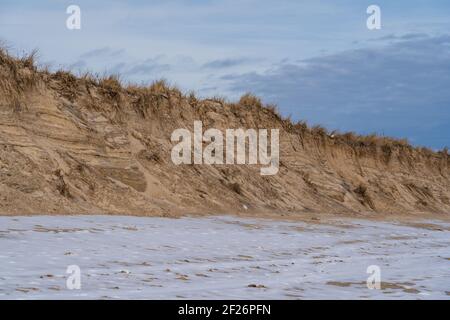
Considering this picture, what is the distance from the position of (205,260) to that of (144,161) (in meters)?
10.0

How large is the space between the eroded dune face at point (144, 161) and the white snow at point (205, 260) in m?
2.22

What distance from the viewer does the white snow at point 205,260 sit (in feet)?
26.9

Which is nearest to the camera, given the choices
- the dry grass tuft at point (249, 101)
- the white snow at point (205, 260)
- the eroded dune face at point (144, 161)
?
the white snow at point (205, 260)

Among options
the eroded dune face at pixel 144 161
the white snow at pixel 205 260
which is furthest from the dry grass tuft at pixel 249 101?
the white snow at pixel 205 260

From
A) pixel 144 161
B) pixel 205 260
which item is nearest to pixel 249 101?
pixel 144 161

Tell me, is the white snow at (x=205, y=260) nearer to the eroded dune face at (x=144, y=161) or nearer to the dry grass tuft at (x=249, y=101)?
the eroded dune face at (x=144, y=161)

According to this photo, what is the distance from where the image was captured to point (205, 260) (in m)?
11.2

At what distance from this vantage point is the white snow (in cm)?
820

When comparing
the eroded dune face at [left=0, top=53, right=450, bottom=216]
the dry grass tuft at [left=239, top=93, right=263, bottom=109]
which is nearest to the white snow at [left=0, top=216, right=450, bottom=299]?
the eroded dune face at [left=0, top=53, right=450, bottom=216]

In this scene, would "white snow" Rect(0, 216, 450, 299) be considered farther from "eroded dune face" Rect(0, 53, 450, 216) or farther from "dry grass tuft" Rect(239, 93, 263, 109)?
"dry grass tuft" Rect(239, 93, 263, 109)

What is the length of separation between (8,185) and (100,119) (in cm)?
558

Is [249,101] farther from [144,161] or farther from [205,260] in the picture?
[205,260]

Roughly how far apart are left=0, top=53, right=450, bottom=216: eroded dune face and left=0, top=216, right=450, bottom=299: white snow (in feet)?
7.28
